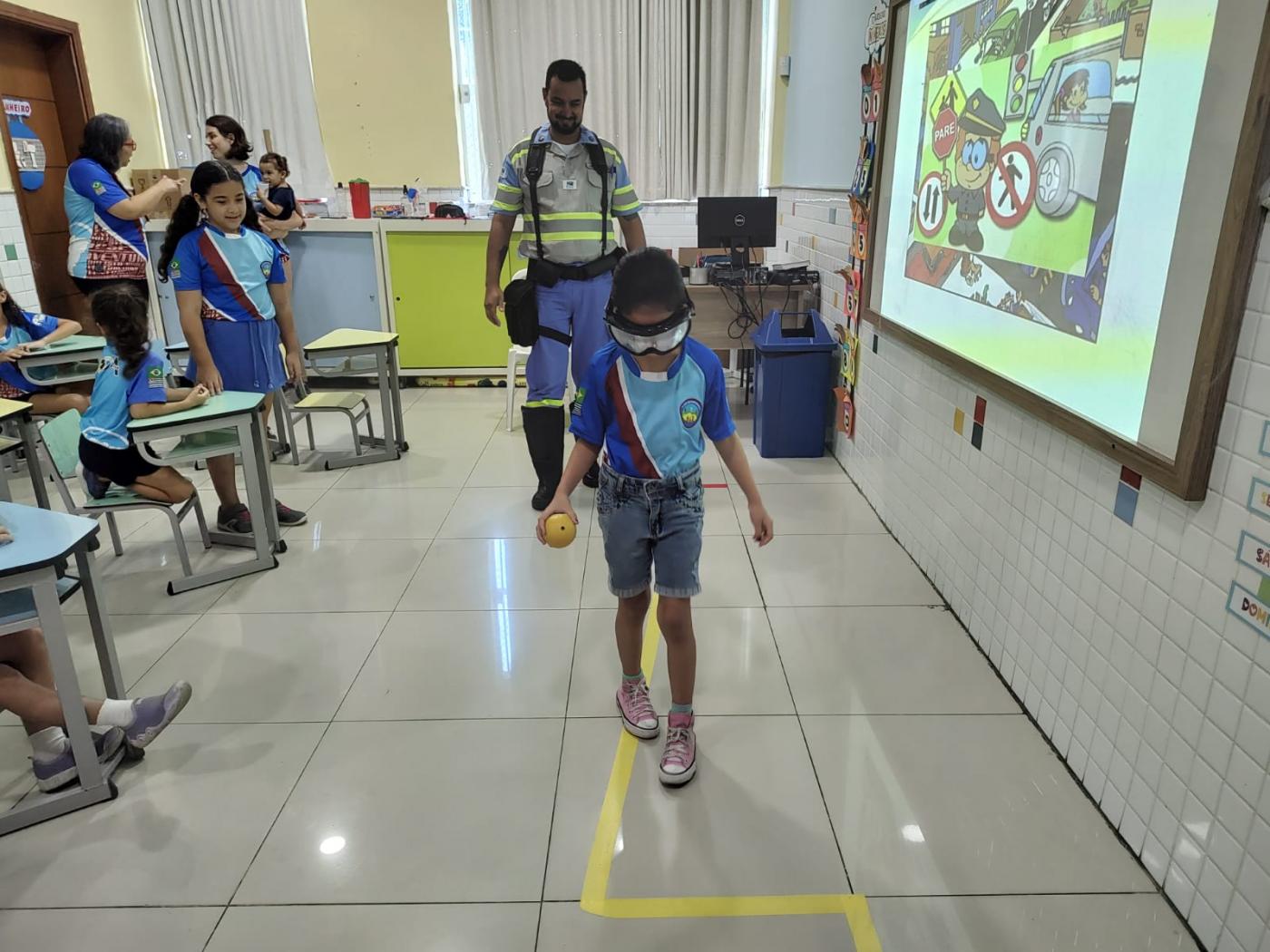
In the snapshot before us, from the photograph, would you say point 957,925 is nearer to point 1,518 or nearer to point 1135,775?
point 1135,775

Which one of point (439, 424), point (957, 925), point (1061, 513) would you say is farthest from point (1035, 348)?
point (439, 424)

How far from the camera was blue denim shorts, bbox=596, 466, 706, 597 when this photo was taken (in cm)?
184

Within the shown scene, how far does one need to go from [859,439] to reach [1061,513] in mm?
1814

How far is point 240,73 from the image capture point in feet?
20.7

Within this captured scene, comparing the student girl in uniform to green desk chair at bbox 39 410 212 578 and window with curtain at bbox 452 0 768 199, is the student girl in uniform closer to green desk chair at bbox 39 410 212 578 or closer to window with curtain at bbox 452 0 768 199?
green desk chair at bbox 39 410 212 578

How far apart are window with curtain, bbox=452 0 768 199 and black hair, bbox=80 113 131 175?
2.93 m

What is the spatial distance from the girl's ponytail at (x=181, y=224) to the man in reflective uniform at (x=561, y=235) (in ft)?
3.58

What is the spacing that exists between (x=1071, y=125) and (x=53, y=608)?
250cm

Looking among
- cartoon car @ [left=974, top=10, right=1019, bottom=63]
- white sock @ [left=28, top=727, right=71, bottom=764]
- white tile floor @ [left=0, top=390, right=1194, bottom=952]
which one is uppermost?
cartoon car @ [left=974, top=10, right=1019, bottom=63]

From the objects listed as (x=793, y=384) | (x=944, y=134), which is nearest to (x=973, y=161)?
(x=944, y=134)

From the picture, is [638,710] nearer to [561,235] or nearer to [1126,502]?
[1126,502]

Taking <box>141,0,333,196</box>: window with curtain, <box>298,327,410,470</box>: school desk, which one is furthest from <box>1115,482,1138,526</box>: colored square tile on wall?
<box>141,0,333,196</box>: window with curtain

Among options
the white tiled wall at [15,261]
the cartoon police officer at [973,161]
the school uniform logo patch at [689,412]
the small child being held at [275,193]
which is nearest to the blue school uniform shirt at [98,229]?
the white tiled wall at [15,261]

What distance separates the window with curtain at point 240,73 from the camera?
619 centimetres
